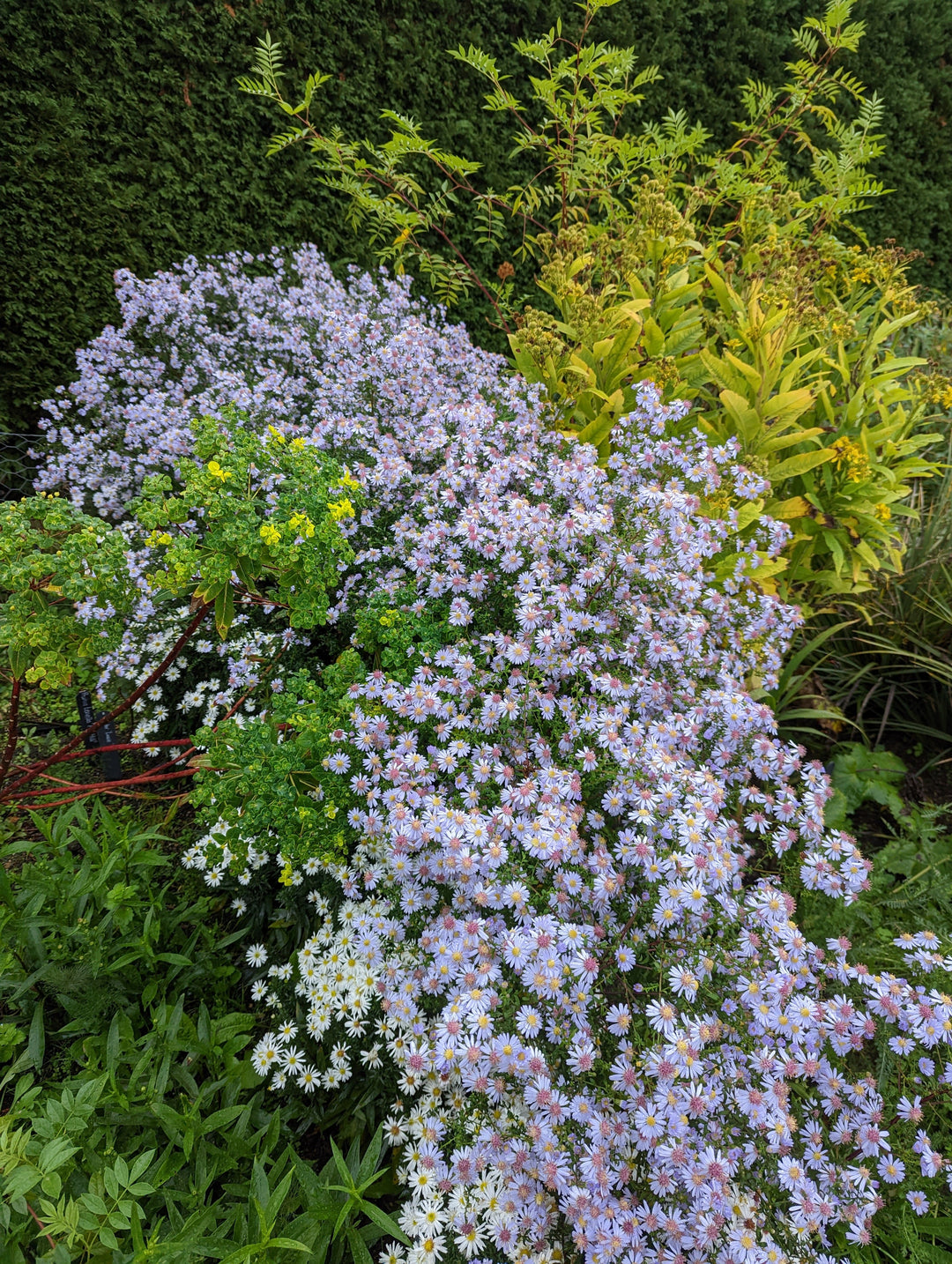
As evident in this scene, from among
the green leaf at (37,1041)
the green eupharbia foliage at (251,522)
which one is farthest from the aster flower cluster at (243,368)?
the green leaf at (37,1041)

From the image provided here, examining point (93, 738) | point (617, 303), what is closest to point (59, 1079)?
point (93, 738)

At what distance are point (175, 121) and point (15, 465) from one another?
2.36m

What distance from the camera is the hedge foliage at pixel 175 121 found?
12.8 feet

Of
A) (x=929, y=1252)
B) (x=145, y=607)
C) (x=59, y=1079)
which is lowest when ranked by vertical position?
(x=929, y=1252)

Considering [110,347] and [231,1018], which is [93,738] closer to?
[231,1018]

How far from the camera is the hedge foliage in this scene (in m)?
3.92

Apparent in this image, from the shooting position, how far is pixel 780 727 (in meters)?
2.98

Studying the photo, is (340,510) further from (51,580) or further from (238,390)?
(238,390)

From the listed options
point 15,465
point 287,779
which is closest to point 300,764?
point 287,779

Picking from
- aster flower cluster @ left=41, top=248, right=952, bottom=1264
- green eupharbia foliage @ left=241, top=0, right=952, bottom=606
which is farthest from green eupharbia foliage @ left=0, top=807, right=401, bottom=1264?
green eupharbia foliage @ left=241, top=0, right=952, bottom=606

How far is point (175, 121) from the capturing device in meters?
4.20

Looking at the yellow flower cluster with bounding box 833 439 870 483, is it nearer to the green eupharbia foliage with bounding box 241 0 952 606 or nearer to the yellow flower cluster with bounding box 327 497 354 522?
the green eupharbia foliage with bounding box 241 0 952 606

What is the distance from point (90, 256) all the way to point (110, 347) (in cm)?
118

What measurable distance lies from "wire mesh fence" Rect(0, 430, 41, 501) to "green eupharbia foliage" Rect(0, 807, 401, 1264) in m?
3.03
